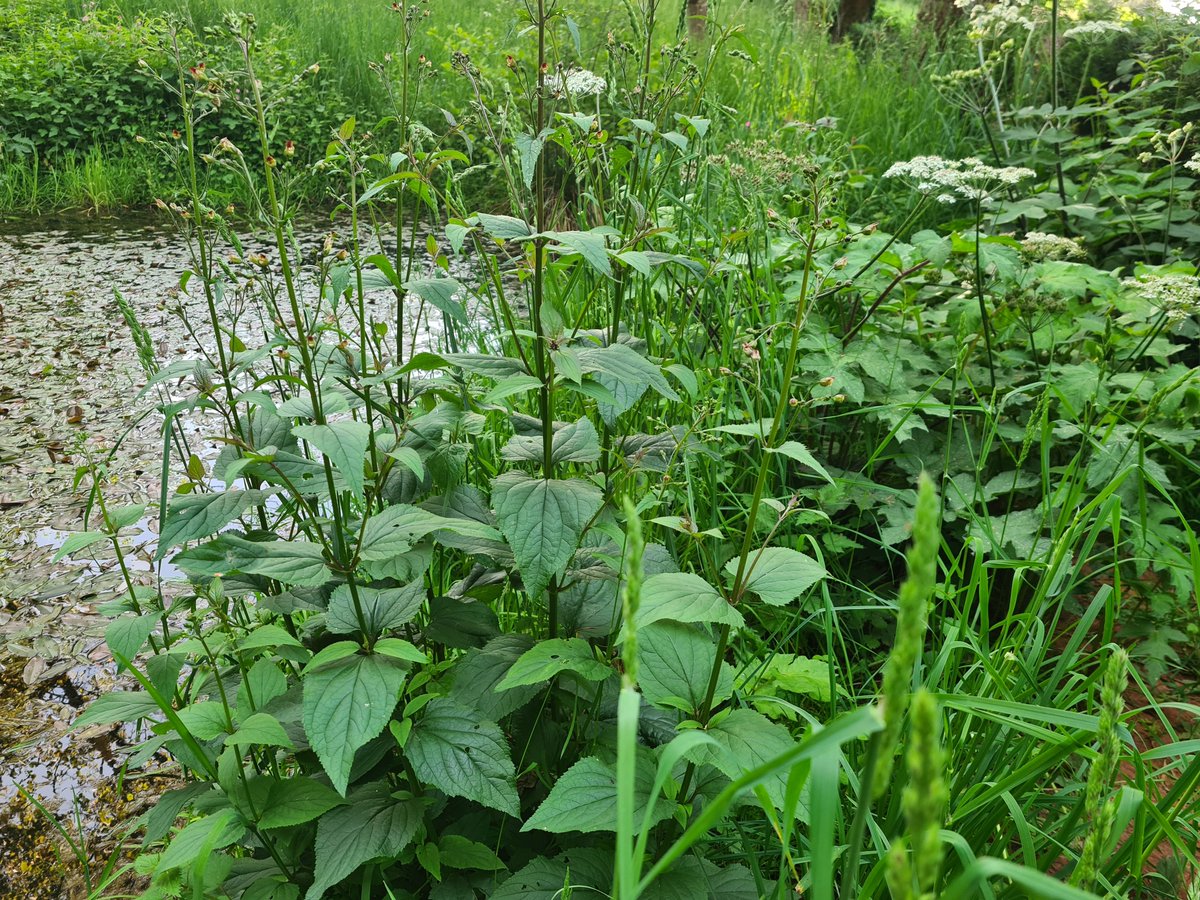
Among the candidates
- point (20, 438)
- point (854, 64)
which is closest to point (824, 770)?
point (20, 438)

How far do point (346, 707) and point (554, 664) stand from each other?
290 millimetres

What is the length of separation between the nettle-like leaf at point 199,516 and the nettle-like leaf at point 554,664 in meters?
0.49

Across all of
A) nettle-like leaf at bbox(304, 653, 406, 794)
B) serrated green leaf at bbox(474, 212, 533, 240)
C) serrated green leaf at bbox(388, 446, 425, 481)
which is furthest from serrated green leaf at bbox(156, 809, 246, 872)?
serrated green leaf at bbox(474, 212, 533, 240)

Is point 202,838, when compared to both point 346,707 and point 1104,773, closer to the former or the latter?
point 346,707

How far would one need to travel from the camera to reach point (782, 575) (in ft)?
3.66

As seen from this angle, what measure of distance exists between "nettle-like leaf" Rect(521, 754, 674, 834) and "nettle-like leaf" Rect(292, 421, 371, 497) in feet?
1.58

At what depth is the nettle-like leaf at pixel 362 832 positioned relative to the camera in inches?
44.1

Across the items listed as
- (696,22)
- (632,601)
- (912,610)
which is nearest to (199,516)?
(632,601)

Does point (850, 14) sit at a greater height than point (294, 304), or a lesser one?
greater

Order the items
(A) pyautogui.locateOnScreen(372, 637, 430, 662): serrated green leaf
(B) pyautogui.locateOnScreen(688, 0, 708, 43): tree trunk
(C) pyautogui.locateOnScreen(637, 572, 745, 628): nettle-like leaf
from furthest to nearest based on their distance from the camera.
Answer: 1. (B) pyautogui.locateOnScreen(688, 0, 708, 43): tree trunk
2. (A) pyautogui.locateOnScreen(372, 637, 430, 662): serrated green leaf
3. (C) pyautogui.locateOnScreen(637, 572, 745, 628): nettle-like leaf

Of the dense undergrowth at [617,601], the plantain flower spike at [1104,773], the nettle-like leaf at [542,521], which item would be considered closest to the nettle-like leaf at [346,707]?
the dense undergrowth at [617,601]

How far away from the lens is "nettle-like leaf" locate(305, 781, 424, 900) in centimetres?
112

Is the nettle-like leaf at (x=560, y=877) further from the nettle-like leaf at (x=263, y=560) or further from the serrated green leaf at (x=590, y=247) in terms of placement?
the serrated green leaf at (x=590, y=247)

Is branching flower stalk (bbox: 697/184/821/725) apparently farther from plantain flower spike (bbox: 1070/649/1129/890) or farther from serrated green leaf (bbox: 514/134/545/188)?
plantain flower spike (bbox: 1070/649/1129/890)
